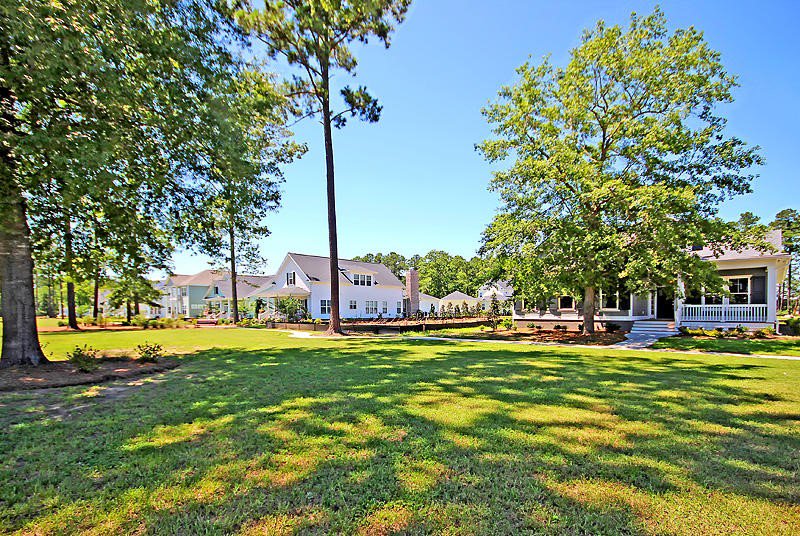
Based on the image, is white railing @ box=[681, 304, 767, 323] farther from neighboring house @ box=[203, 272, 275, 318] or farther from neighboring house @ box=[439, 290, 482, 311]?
neighboring house @ box=[203, 272, 275, 318]

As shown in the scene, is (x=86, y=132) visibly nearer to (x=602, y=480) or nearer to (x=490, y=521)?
(x=490, y=521)

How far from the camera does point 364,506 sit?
2566 mm

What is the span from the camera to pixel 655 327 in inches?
739

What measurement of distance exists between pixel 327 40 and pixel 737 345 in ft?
65.4

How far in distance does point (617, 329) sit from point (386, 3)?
18946mm

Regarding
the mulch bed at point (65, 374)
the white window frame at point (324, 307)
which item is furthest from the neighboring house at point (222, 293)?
the mulch bed at point (65, 374)

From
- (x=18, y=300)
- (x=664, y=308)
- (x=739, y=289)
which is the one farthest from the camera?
(x=664, y=308)

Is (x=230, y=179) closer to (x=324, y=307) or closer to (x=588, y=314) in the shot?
(x=588, y=314)

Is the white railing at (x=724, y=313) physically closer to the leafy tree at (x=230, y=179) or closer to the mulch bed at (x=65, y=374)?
the leafy tree at (x=230, y=179)

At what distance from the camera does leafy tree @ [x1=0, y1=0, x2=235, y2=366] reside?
604cm

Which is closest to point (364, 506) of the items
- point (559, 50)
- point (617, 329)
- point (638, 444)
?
point (638, 444)

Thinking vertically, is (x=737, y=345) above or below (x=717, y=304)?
below

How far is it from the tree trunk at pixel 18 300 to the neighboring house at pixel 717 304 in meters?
18.9

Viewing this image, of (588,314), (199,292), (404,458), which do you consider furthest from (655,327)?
(199,292)
